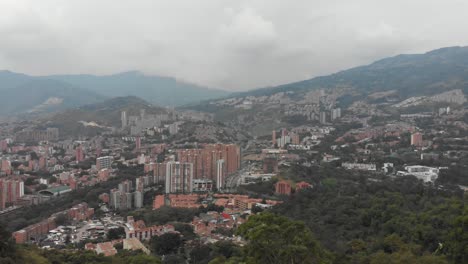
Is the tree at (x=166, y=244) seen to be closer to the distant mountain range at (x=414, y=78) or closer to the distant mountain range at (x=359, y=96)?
the distant mountain range at (x=359, y=96)

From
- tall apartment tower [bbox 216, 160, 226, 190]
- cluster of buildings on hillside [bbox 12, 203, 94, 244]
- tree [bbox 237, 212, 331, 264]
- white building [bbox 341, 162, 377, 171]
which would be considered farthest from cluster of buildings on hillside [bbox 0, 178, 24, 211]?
tree [bbox 237, 212, 331, 264]

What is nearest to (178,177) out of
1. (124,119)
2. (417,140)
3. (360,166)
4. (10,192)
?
(10,192)

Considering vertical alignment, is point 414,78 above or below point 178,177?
above

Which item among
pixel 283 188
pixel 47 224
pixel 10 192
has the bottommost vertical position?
pixel 47 224

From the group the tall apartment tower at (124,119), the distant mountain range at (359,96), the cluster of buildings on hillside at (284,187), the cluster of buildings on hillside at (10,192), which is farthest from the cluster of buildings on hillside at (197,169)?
the tall apartment tower at (124,119)

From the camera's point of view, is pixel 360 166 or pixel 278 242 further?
pixel 360 166

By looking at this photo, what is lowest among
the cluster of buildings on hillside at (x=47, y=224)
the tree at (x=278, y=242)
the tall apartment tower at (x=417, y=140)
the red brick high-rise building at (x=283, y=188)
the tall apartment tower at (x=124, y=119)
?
the cluster of buildings on hillside at (x=47, y=224)

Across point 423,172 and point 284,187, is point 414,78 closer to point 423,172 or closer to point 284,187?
point 423,172

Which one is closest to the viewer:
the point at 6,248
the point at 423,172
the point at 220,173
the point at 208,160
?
the point at 6,248
